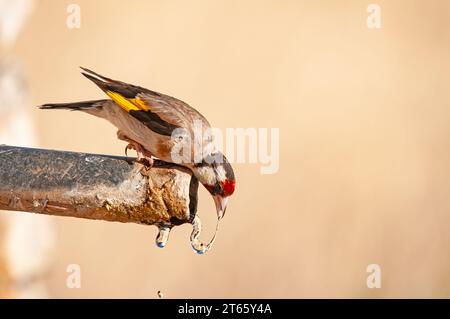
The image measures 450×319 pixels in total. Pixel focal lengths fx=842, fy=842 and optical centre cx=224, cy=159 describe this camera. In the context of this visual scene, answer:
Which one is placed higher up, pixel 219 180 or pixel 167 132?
pixel 167 132

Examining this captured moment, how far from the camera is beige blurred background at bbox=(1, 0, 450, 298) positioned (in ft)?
30.5

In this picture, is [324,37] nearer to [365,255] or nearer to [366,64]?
[366,64]

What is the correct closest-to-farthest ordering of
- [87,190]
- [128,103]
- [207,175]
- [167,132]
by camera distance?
1. [87,190]
2. [207,175]
3. [167,132]
4. [128,103]

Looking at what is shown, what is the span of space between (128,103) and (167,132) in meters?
0.41

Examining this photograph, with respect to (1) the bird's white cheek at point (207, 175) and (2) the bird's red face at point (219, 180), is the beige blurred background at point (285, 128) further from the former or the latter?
(1) the bird's white cheek at point (207, 175)

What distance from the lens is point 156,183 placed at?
482cm

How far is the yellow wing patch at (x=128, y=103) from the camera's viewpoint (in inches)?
228

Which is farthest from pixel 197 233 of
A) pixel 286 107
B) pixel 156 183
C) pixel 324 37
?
pixel 324 37

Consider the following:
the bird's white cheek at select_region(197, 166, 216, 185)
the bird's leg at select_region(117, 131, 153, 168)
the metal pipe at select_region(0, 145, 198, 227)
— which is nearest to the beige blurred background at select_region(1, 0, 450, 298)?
the bird's leg at select_region(117, 131, 153, 168)

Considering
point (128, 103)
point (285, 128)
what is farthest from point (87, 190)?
point (285, 128)

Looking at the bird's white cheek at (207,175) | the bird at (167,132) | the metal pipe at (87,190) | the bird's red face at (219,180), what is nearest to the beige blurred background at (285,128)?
the bird at (167,132)

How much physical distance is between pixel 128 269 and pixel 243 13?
11.5 feet

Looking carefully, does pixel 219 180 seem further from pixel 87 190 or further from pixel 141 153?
pixel 87 190

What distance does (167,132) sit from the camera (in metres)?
5.59
